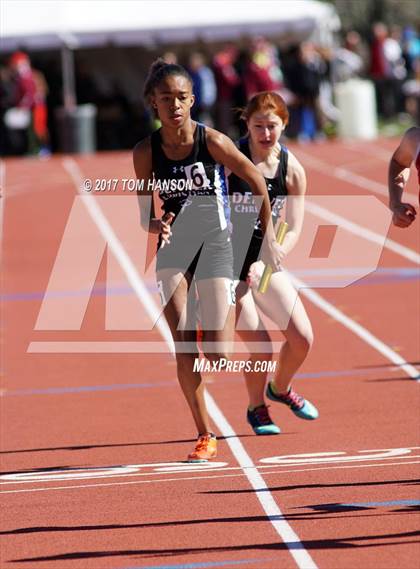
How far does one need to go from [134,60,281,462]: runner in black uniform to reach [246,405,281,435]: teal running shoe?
92 centimetres

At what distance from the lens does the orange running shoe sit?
29.7 ft

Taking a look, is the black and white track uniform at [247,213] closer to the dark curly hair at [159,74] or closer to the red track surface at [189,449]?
the dark curly hair at [159,74]

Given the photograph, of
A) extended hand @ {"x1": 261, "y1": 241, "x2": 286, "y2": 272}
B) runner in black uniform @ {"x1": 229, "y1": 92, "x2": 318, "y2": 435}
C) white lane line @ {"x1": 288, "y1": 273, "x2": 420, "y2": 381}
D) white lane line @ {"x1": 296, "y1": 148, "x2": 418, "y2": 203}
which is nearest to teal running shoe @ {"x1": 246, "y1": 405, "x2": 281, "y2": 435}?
runner in black uniform @ {"x1": 229, "y1": 92, "x2": 318, "y2": 435}

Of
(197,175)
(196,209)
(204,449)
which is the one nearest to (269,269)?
(196,209)

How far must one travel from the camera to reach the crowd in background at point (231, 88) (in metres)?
32.4

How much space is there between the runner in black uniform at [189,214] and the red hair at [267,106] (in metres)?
0.60

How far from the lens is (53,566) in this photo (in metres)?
6.79

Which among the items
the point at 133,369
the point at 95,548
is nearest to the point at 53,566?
the point at 95,548

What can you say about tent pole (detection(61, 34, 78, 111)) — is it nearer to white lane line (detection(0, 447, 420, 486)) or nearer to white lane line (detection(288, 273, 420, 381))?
white lane line (detection(288, 273, 420, 381))

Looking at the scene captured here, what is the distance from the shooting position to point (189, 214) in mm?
8797

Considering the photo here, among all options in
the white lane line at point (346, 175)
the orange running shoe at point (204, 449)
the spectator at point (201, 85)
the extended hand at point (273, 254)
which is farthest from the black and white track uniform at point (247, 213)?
the spectator at point (201, 85)

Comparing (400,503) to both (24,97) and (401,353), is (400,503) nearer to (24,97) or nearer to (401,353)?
(401,353)

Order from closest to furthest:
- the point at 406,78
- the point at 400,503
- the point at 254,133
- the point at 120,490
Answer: the point at 400,503 < the point at 120,490 < the point at 254,133 < the point at 406,78

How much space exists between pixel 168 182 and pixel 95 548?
236 centimetres
